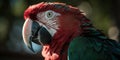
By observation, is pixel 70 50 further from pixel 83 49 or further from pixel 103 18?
pixel 103 18

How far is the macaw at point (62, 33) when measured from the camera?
3318mm

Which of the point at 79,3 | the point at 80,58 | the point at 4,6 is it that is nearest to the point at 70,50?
the point at 80,58

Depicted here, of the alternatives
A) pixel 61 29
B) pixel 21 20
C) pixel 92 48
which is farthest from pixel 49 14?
pixel 21 20

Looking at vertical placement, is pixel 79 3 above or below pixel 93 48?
above

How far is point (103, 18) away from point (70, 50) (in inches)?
126

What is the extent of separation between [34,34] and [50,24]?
161 mm

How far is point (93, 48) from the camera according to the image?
3299 millimetres

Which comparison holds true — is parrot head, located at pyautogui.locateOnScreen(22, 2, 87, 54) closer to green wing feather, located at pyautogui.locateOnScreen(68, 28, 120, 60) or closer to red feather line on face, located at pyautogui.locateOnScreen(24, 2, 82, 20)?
red feather line on face, located at pyautogui.locateOnScreen(24, 2, 82, 20)

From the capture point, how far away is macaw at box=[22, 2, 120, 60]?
3318 mm

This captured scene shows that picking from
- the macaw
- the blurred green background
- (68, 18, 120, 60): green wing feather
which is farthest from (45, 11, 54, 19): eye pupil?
the blurred green background

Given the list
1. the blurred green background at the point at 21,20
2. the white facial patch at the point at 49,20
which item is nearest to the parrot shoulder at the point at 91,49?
the white facial patch at the point at 49,20

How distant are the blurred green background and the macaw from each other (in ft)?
8.04

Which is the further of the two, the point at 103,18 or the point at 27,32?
the point at 103,18

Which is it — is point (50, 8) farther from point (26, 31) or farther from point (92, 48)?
point (92, 48)
